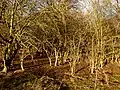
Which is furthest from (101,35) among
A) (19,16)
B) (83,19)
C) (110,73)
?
(19,16)

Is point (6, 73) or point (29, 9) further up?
point (29, 9)

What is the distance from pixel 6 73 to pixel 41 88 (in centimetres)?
366

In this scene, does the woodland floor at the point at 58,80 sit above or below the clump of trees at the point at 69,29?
below

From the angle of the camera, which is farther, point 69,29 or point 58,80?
point 69,29

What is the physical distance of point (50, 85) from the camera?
1357 cm

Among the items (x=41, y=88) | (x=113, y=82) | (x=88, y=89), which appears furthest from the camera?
(x=113, y=82)

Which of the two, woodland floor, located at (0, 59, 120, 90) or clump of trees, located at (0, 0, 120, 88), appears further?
clump of trees, located at (0, 0, 120, 88)

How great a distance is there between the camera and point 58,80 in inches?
598

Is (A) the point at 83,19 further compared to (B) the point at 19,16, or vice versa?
(A) the point at 83,19

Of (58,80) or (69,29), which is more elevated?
(69,29)

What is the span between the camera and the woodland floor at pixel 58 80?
530 inches

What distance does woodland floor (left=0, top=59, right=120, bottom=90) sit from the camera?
13.5 metres

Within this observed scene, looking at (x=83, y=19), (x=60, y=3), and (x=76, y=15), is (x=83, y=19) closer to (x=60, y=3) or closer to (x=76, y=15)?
(x=76, y=15)

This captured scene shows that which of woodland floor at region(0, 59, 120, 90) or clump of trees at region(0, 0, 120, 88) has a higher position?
clump of trees at region(0, 0, 120, 88)
